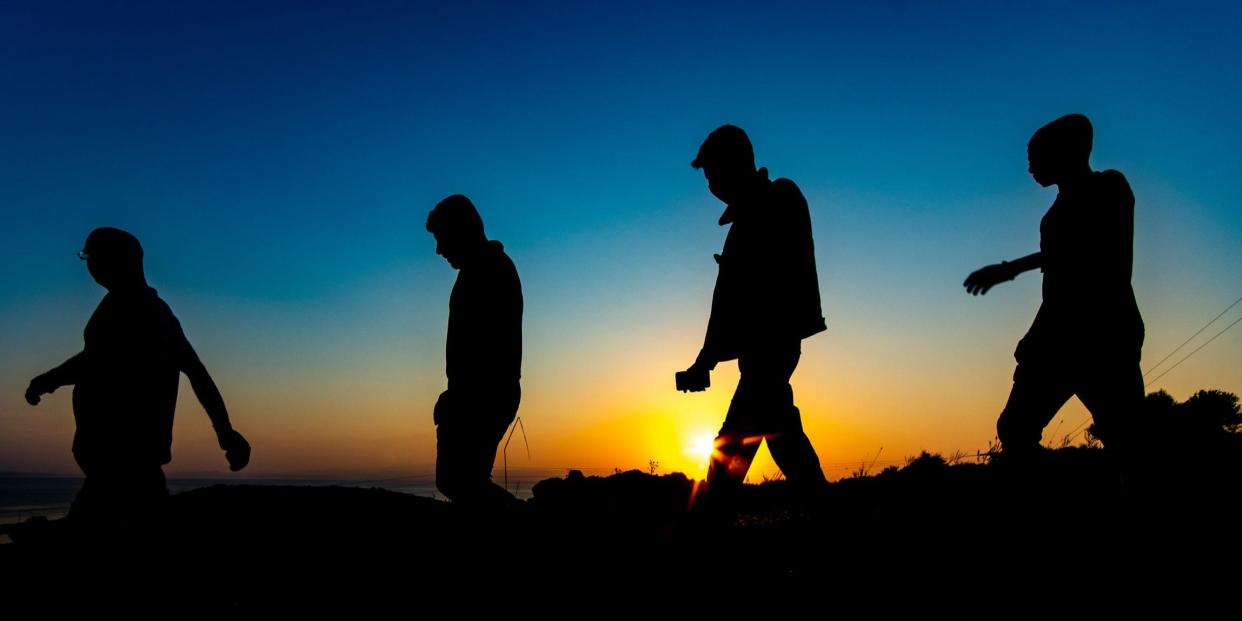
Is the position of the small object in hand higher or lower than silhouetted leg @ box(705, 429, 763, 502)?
higher

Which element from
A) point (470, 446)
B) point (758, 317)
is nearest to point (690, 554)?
point (758, 317)

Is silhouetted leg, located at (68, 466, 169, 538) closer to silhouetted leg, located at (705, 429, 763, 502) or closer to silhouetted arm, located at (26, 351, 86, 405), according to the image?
silhouetted arm, located at (26, 351, 86, 405)

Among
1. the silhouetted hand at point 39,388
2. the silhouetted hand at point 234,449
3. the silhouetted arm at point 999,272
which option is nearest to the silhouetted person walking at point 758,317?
the silhouetted arm at point 999,272

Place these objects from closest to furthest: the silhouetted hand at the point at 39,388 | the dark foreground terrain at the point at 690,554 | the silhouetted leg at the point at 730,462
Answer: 1. the dark foreground terrain at the point at 690,554
2. the silhouetted leg at the point at 730,462
3. the silhouetted hand at the point at 39,388

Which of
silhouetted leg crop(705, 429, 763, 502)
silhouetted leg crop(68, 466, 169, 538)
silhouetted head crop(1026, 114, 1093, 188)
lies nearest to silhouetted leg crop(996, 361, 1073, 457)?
silhouetted head crop(1026, 114, 1093, 188)

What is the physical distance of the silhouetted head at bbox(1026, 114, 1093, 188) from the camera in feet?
13.7

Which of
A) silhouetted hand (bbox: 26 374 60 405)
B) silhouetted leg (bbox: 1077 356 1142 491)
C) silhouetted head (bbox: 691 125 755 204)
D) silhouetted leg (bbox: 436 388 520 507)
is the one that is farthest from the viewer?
silhouetted hand (bbox: 26 374 60 405)

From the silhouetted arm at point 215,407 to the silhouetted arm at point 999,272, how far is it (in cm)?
429

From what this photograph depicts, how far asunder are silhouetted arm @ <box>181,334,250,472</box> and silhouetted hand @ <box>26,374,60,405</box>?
0.94m

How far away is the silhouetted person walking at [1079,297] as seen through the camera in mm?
3939

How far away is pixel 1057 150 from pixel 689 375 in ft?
7.61

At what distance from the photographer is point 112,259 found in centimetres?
473

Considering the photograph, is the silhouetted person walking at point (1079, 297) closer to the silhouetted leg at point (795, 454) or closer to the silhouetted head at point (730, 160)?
the silhouetted leg at point (795, 454)

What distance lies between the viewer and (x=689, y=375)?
4.23 metres
